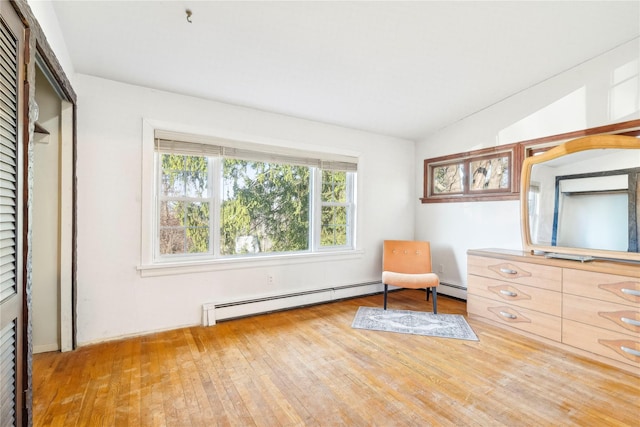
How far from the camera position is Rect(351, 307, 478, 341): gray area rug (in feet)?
9.25

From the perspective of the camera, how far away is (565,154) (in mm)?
2791

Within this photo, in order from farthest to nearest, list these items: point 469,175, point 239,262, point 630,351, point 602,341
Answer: point 469,175 < point 239,262 < point 602,341 < point 630,351

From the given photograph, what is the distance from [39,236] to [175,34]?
6.05 feet

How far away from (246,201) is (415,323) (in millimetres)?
2211

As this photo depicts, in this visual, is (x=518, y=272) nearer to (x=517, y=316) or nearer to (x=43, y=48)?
(x=517, y=316)

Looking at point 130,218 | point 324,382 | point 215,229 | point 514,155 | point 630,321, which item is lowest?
point 324,382

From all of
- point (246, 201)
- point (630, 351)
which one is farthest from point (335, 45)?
point (630, 351)

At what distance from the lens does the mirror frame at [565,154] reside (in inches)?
96.9

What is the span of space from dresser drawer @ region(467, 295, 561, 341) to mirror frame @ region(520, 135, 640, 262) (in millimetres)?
629

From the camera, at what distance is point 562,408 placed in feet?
5.69

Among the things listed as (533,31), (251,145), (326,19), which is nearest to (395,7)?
(326,19)

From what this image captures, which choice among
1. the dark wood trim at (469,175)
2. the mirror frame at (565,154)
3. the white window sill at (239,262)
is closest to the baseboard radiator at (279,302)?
the white window sill at (239,262)

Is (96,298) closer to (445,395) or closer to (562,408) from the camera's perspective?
(445,395)

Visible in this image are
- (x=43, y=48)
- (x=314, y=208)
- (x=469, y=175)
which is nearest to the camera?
(x=43, y=48)
